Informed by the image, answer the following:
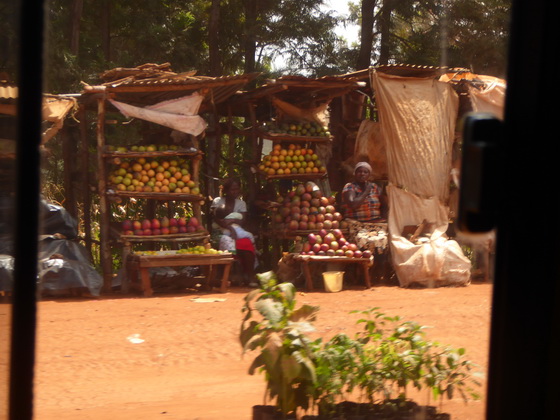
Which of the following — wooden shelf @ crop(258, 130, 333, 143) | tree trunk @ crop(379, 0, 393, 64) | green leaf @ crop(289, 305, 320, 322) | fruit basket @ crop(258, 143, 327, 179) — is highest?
tree trunk @ crop(379, 0, 393, 64)

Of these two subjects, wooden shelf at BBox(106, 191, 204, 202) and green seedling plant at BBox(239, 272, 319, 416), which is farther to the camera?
wooden shelf at BBox(106, 191, 204, 202)

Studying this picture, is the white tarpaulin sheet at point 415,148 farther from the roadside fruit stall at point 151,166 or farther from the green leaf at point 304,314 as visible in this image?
the green leaf at point 304,314

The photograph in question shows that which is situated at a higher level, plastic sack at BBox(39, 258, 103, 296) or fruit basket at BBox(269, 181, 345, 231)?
fruit basket at BBox(269, 181, 345, 231)

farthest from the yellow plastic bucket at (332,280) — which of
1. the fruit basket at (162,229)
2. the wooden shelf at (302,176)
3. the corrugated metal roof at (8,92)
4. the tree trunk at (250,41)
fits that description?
the corrugated metal roof at (8,92)

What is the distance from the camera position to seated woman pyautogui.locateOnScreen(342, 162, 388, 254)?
32.7ft

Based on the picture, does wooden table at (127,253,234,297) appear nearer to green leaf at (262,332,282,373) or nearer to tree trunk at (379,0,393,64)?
green leaf at (262,332,282,373)

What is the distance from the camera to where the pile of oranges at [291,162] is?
10242 millimetres

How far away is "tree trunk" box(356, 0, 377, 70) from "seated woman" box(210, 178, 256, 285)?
5952mm

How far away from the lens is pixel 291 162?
10375 millimetres

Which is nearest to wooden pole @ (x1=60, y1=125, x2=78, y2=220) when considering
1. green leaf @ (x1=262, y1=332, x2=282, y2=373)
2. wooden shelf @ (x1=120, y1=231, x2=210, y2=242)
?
wooden shelf @ (x1=120, y1=231, x2=210, y2=242)

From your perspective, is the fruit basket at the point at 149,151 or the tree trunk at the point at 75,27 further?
the tree trunk at the point at 75,27

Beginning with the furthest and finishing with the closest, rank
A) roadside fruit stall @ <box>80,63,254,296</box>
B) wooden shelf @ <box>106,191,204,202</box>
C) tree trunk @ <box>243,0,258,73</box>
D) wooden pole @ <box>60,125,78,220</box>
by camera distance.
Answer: tree trunk @ <box>243,0,258,73</box>, wooden pole @ <box>60,125,78,220</box>, wooden shelf @ <box>106,191,204,202</box>, roadside fruit stall @ <box>80,63,254,296</box>

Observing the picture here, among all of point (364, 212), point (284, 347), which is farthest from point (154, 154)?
point (284, 347)

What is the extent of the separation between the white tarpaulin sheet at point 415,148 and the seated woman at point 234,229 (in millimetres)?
1949
